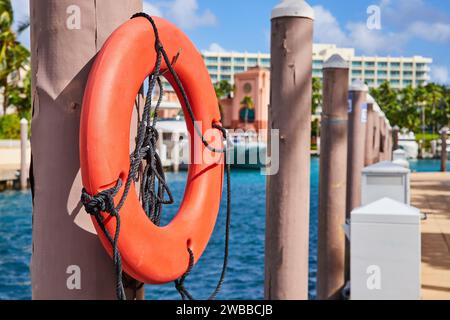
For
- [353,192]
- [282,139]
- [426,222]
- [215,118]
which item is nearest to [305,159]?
[282,139]

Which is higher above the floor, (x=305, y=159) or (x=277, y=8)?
(x=277, y=8)

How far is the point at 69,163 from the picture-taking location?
5.40 feet

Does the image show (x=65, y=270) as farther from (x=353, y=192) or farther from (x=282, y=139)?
(x=353, y=192)

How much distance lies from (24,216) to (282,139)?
16.2 metres

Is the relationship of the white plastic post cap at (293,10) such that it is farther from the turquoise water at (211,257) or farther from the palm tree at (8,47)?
the palm tree at (8,47)

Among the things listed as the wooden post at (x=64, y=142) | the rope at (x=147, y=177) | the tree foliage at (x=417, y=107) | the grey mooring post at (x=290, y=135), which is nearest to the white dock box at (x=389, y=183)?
the grey mooring post at (x=290, y=135)

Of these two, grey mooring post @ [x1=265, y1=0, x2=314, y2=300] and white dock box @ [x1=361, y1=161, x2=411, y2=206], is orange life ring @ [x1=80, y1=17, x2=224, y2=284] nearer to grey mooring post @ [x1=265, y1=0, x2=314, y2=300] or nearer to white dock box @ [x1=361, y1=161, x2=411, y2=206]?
grey mooring post @ [x1=265, y1=0, x2=314, y2=300]

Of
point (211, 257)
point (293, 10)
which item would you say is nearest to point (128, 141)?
point (293, 10)

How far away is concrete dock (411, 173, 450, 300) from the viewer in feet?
16.9

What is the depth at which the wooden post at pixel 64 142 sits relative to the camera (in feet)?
5.35

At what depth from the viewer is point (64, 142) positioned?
165 centimetres

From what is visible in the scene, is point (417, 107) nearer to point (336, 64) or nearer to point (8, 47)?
point (8, 47)

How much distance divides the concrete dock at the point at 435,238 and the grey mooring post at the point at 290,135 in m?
1.70

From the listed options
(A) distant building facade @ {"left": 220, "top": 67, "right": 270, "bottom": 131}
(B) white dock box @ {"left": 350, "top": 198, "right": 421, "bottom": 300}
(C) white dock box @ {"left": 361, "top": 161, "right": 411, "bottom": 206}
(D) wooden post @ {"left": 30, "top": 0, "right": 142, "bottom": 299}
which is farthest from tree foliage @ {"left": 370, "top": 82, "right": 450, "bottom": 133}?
(D) wooden post @ {"left": 30, "top": 0, "right": 142, "bottom": 299}
